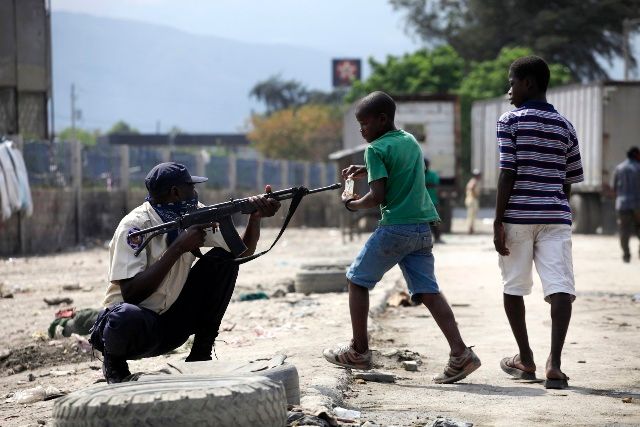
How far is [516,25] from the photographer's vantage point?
71.2 m

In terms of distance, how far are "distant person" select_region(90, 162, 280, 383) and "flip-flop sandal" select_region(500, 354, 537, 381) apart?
1.65 metres

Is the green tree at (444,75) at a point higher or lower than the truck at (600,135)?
higher

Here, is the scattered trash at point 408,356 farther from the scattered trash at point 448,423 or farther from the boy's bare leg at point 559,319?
the scattered trash at point 448,423

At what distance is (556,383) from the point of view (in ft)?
21.9

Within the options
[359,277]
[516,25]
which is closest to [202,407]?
[359,277]

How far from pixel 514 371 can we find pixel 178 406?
2969 mm

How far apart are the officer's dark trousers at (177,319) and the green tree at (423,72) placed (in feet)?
206

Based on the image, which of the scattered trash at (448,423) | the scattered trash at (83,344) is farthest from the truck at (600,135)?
the scattered trash at (448,423)

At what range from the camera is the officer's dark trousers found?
6.11 meters

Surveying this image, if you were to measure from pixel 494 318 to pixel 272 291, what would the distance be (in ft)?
12.7

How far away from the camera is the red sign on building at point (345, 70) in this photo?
13150 cm

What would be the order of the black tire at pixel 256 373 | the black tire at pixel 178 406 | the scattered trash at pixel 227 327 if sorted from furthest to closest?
the scattered trash at pixel 227 327
the black tire at pixel 256 373
the black tire at pixel 178 406

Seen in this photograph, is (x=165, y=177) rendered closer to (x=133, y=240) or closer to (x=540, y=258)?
(x=133, y=240)

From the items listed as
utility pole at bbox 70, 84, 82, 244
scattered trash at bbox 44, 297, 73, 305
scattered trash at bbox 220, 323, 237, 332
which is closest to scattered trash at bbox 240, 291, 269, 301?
scattered trash at bbox 44, 297, 73, 305
